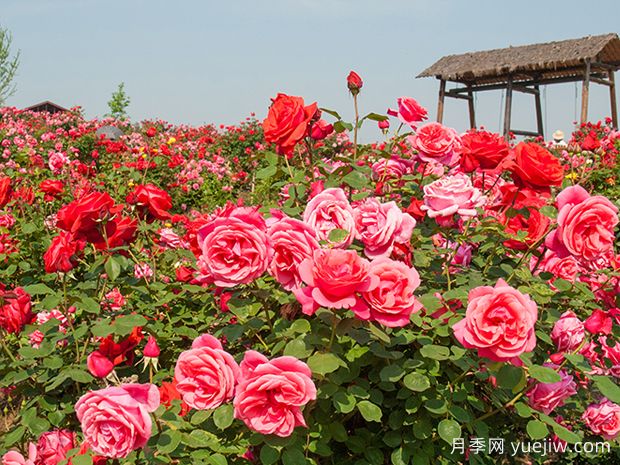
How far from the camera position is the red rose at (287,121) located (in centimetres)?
198

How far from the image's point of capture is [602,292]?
229 cm

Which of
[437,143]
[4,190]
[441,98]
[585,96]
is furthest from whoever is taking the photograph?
[441,98]

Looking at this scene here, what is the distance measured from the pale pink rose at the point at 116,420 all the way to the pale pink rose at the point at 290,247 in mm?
379

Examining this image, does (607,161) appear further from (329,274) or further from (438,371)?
(329,274)

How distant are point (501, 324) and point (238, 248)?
59 centimetres

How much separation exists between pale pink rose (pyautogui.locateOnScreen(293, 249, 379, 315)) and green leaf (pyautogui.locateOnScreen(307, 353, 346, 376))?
0.54 ft

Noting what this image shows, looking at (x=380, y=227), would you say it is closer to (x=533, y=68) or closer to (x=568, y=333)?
(x=568, y=333)

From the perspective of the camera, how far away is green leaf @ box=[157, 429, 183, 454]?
59.7 inches

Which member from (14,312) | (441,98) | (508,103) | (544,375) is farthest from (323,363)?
(441,98)

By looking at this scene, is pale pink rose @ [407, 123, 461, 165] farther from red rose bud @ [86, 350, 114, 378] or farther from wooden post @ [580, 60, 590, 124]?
wooden post @ [580, 60, 590, 124]

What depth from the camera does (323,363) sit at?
5.05 feet

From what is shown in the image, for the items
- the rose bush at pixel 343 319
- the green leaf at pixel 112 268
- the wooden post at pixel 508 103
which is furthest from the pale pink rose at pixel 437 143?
the wooden post at pixel 508 103

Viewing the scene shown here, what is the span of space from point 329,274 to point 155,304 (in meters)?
1.15

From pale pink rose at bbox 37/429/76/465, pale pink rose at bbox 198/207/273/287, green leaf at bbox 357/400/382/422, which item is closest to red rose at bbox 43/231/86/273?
pale pink rose at bbox 37/429/76/465
